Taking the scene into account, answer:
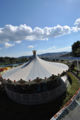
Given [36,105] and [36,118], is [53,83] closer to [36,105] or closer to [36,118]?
[36,105]

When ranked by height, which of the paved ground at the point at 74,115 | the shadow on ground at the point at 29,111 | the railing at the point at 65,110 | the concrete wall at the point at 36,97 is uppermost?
the railing at the point at 65,110

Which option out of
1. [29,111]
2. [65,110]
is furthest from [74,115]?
[29,111]

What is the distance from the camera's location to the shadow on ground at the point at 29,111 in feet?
19.1

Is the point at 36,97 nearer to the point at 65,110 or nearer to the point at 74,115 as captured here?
the point at 65,110

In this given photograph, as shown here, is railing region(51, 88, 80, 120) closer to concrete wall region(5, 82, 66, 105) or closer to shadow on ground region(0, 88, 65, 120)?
shadow on ground region(0, 88, 65, 120)

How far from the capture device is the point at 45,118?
5.53 metres

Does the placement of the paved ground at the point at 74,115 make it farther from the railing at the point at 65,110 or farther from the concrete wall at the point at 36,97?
the concrete wall at the point at 36,97

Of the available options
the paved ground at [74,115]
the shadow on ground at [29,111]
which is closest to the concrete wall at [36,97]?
the shadow on ground at [29,111]

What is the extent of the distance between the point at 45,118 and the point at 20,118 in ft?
5.66

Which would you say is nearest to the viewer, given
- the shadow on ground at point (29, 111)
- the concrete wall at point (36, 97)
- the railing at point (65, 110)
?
the railing at point (65, 110)

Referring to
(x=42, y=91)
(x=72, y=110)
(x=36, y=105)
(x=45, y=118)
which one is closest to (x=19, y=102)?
(x=36, y=105)

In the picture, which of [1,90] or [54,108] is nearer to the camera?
[54,108]

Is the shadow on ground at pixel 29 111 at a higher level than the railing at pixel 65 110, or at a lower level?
lower

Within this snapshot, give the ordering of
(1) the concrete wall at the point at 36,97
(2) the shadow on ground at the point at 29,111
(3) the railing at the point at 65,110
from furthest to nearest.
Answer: (1) the concrete wall at the point at 36,97, (2) the shadow on ground at the point at 29,111, (3) the railing at the point at 65,110
